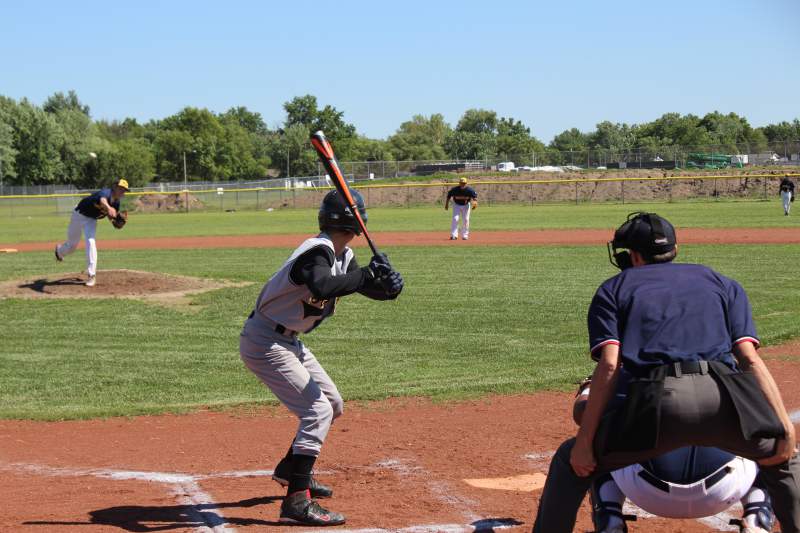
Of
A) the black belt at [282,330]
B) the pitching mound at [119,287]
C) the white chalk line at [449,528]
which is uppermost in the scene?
the black belt at [282,330]

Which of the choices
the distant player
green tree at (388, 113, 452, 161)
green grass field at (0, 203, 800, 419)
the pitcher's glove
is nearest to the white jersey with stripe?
green grass field at (0, 203, 800, 419)

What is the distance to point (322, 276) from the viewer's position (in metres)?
4.97

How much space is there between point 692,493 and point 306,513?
227 centimetres

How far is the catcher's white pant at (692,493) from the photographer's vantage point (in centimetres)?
367

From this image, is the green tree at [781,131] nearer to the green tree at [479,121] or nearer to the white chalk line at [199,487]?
the green tree at [479,121]

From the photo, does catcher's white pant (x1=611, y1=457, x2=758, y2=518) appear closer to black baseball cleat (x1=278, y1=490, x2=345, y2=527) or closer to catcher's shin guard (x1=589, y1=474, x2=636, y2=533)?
catcher's shin guard (x1=589, y1=474, x2=636, y2=533)

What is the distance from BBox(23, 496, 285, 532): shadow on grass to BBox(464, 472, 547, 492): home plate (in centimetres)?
134

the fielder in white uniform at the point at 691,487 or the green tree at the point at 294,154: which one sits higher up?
the green tree at the point at 294,154

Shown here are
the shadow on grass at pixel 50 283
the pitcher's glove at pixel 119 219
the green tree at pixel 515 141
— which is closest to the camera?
the pitcher's glove at pixel 119 219

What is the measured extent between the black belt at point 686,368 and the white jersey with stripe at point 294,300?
88.1 inches

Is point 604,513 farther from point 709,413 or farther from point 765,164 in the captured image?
point 765,164

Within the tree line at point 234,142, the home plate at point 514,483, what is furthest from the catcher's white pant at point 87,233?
the tree line at point 234,142

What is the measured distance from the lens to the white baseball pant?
367 centimetres

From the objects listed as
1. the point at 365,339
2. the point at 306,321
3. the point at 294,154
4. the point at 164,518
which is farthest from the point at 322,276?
the point at 294,154
